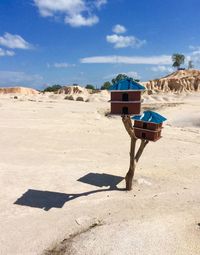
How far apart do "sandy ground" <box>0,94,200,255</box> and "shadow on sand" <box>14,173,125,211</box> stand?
0.03 m

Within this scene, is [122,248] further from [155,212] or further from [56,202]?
[56,202]

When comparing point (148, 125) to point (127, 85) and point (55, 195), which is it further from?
point (55, 195)

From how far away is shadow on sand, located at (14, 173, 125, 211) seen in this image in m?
8.48

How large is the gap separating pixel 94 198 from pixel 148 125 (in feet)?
9.02

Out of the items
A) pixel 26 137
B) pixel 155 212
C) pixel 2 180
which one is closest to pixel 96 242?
pixel 155 212

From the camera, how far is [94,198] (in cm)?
883

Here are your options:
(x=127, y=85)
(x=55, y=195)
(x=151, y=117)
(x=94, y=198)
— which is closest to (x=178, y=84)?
(x=151, y=117)

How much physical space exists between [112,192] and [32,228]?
2.97 m

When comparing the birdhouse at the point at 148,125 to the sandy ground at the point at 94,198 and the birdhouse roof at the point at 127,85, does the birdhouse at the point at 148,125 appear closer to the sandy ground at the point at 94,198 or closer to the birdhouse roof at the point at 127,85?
the birdhouse roof at the point at 127,85

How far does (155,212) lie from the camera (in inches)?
308

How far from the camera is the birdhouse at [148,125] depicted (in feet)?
28.8

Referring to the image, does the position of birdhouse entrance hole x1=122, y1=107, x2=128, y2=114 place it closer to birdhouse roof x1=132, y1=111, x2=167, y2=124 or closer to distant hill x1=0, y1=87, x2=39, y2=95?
birdhouse roof x1=132, y1=111, x2=167, y2=124

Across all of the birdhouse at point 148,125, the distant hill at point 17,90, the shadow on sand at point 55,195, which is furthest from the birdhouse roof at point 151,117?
the distant hill at point 17,90

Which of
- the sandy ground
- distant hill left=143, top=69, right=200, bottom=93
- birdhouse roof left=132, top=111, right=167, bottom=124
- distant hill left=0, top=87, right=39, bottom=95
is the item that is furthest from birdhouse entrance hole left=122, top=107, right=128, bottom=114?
distant hill left=0, top=87, right=39, bottom=95
